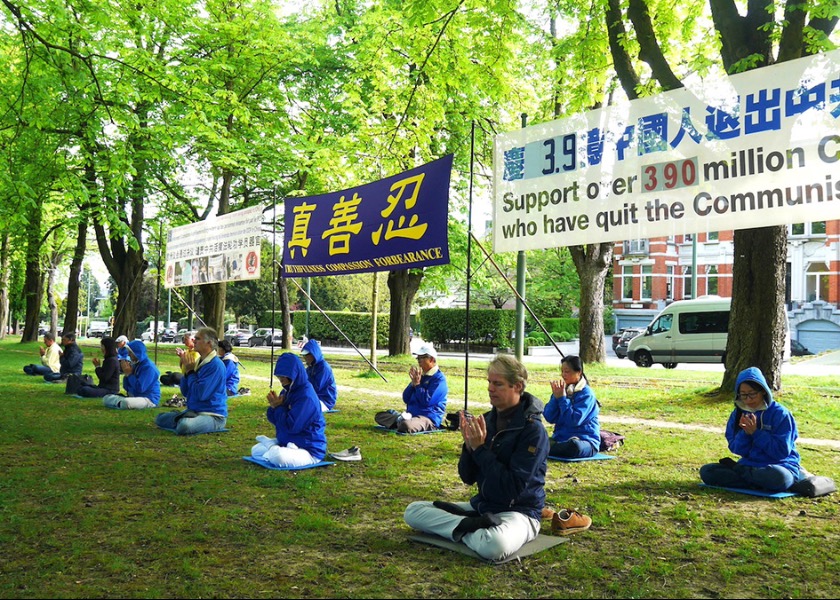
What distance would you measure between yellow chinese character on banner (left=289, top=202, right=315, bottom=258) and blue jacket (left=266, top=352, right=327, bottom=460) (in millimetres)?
6392

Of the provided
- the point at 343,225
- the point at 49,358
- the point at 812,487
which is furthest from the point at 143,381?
the point at 812,487

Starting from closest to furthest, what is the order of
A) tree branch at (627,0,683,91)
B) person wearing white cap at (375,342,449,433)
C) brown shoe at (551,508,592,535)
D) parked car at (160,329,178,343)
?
brown shoe at (551,508,592,535)
person wearing white cap at (375,342,449,433)
tree branch at (627,0,683,91)
parked car at (160,329,178,343)

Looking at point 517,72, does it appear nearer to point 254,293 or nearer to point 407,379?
point 407,379

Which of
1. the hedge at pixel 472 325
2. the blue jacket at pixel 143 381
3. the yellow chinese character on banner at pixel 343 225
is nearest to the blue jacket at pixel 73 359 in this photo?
the blue jacket at pixel 143 381

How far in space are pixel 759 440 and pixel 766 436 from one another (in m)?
0.09

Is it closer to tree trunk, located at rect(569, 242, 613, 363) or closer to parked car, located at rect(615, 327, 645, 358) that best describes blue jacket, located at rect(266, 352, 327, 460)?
tree trunk, located at rect(569, 242, 613, 363)

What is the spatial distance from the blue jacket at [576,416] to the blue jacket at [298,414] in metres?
2.52

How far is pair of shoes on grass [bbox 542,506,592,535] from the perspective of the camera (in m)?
5.50

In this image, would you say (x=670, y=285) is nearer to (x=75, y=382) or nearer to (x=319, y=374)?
(x=319, y=374)

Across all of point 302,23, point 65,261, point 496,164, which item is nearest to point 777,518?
point 496,164

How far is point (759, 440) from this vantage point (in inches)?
265

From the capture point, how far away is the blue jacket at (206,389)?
980cm

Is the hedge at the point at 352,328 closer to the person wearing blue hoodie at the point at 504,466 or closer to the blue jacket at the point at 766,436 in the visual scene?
the blue jacket at the point at 766,436

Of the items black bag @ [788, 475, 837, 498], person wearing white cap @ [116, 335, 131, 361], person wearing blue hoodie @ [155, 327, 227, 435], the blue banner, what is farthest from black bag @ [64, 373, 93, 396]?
black bag @ [788, 475, 837, 498]
